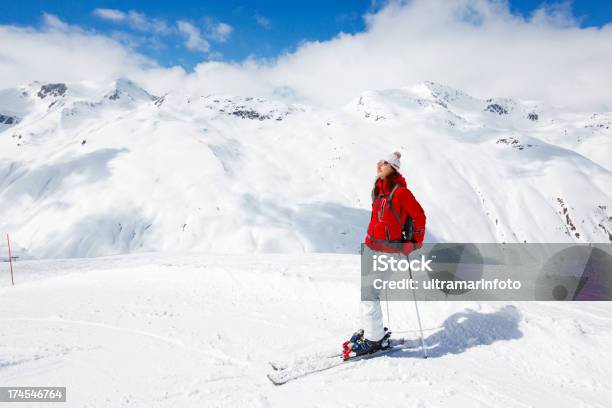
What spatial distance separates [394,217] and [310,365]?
267 centimetres

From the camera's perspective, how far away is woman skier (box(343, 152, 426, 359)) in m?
5.86

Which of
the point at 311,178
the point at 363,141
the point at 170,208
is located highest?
the point at 363,141

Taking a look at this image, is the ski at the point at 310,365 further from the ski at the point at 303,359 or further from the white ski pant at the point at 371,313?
the white ski pant at the point at 371,313

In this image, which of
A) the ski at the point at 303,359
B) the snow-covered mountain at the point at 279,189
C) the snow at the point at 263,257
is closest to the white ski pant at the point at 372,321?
the snow at the point at 263,257

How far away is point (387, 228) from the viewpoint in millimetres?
6082

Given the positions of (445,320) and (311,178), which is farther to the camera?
(311,178)

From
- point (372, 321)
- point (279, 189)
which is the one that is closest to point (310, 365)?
point (372, 321)

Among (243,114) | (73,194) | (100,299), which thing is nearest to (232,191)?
(73,194)

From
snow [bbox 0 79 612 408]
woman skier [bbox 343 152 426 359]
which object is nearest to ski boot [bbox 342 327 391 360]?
woman skier [bbox 343 152 426 359]

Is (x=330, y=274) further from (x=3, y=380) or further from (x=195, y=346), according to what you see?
(x=3, y=380)

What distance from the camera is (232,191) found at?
123m

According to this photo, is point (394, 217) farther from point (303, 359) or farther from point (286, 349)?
point (286, 349)

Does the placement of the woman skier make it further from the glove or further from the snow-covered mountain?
the snow-covered mountain

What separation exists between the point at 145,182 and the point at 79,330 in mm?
141676
